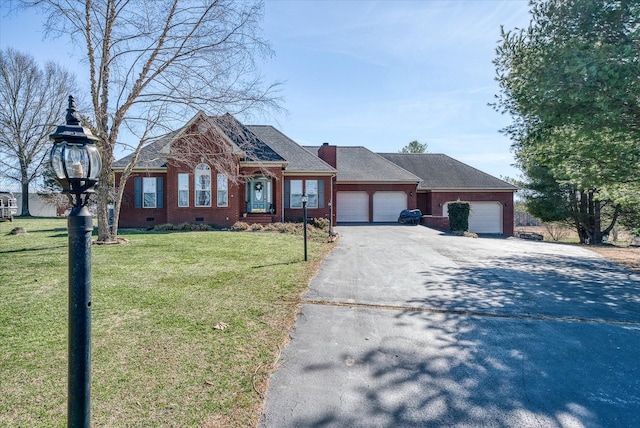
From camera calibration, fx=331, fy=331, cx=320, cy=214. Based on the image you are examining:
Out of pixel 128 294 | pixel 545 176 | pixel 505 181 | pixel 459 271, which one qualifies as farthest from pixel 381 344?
pixel 505 181

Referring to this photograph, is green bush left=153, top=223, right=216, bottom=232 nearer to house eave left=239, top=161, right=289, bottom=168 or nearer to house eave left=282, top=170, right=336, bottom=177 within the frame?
house eave left=239, top=161, right=289, bottom=168

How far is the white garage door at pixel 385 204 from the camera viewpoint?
78.6 feet

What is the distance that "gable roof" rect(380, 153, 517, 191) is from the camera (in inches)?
984

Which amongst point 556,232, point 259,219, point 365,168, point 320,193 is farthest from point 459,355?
point 556,232

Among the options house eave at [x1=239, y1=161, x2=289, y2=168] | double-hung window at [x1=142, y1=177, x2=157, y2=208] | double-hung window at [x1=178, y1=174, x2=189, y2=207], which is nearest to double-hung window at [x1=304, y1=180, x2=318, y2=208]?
house eave at [x1=239, y1=161, x2=289, y2=168]

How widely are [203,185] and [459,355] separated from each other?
630 inches

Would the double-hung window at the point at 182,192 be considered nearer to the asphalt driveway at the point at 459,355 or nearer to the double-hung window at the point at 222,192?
the double-hung window at the point at 222,192

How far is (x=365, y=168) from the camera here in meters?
25.1

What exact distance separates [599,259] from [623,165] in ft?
11.7

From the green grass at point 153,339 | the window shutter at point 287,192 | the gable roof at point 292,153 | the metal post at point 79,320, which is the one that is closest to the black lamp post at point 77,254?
the metal post at point 79,320

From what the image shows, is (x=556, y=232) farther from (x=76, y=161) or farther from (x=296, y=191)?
(x=76, y=161)

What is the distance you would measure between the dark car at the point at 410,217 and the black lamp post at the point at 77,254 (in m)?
21.1

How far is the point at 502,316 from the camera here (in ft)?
16.6

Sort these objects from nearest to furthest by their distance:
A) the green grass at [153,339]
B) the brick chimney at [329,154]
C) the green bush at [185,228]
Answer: the green grass at [153,339], the green bush at [185,228], the brick chimney at [329,154]
